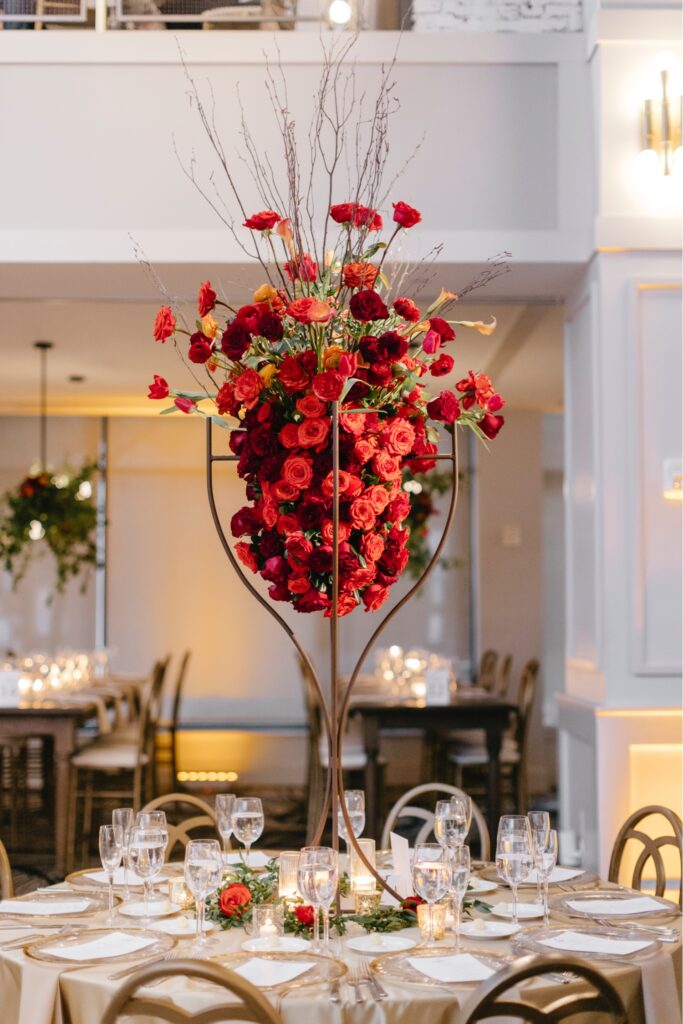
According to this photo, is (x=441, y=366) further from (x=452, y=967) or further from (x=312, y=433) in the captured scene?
(x=452, y=967)

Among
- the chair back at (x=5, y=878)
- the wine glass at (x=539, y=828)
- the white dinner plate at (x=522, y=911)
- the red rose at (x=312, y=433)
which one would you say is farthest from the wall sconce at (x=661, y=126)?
the chair back at (x=5, y=878)

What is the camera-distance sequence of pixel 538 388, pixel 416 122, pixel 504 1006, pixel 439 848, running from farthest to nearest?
pixel 538 388
pixel 416 122
pixel 439 848
pixel 504 1006

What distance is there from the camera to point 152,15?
5145 millimetres

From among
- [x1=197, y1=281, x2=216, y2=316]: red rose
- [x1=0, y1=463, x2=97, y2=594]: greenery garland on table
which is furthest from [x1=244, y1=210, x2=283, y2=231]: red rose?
[x1=0, y1=463, x2=97, y2=594]: greenery garland on table

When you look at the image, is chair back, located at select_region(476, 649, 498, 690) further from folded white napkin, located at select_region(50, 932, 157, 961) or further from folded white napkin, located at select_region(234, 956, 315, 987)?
folded white napkin, located at select_region(234, 956, 315, 987)

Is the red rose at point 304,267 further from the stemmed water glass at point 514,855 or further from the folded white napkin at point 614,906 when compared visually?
the folded white napkin at point 614,906

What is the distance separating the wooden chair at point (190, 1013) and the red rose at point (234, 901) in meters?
0.58

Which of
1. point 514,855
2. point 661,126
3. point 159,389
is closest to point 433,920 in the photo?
point 514,855

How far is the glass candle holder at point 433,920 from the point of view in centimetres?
242

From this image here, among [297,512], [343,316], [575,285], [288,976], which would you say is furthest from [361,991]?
[575,285]

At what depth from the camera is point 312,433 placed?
242cm

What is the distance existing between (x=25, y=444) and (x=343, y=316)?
7793mm

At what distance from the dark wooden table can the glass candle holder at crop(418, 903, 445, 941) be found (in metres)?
3.71

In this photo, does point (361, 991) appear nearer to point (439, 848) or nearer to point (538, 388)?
point (439, 848)
